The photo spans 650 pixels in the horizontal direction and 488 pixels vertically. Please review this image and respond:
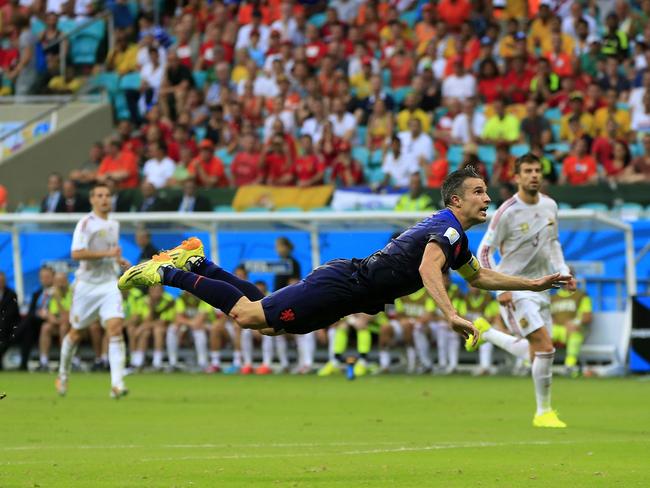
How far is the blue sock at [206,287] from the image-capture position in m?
11.6

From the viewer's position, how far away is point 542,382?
14625 mm

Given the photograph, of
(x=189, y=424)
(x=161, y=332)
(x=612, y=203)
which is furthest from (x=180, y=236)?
(x=189, y=424)

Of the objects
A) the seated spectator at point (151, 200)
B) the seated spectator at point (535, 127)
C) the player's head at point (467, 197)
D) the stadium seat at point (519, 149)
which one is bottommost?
the player's head at point (467, 197)

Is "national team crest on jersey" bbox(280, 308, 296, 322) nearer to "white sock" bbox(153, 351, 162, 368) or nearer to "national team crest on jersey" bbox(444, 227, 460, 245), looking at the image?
"national team crest on jersey" bbox(444, 227, 460, 245)

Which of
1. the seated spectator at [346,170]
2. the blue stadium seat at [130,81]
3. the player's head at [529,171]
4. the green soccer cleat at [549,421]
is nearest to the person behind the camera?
the green soccer cleat at [549,421]

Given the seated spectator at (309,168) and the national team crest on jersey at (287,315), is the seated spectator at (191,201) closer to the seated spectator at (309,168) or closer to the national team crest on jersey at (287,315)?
the seated spectator at (309,168)

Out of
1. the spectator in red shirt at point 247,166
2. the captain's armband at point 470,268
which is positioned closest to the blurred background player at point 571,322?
the spectator in red shirt at point 247,166

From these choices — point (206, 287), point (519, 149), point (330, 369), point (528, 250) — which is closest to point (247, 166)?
point (330, 369)

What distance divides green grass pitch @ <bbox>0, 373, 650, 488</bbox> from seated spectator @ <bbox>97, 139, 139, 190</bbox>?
7.76 m

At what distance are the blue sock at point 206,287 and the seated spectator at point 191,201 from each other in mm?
15517

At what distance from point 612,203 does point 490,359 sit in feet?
→ 11.2

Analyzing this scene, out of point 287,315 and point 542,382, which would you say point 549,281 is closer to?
point 287,315

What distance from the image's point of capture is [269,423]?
15.3 meters

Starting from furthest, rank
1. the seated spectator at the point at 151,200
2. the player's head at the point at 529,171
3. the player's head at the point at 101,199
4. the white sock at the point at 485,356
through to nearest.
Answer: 1. the seated spectator at the point at 151,200
2. the white sock at the point at 485,356
3. the player's head at the point at 101,199
4. the player's head at the point at 529,171
